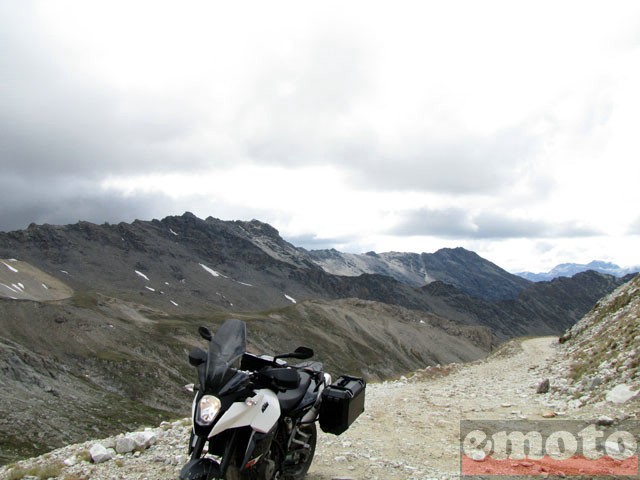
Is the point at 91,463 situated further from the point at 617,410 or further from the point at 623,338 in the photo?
the point at 623,338

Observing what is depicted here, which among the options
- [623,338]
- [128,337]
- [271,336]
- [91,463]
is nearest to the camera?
[91,463]

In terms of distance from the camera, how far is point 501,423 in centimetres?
1241

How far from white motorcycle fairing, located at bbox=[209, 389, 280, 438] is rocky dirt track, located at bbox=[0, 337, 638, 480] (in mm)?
2547

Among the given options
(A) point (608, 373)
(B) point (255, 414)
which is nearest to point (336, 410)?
(B) point (255, 414)

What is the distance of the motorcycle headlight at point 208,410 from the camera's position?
5.60 meters

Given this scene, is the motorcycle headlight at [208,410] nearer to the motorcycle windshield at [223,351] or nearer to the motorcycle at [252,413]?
the motorcycle at [252,413]

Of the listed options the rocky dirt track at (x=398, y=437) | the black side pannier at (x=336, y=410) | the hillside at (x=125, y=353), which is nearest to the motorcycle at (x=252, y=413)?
the black side pannier at (x=336, y=410)

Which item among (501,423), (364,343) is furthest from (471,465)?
(364,343)

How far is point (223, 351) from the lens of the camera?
610 centimetres

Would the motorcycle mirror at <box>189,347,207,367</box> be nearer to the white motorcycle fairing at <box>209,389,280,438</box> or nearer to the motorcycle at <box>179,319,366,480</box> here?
the motorcycle at <box>179,319,366,480</box>

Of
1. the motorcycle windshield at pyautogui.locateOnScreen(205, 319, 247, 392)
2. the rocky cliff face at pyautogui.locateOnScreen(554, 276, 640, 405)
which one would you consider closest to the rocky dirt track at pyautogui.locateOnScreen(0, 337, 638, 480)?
the rocky cliff face at pyautogui.locateOnScreen(554, 276, 640, 405)

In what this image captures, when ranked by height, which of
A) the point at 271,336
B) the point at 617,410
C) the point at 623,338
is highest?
the point at 271,336

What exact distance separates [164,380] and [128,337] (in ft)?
68.1

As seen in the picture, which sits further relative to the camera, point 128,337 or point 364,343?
point 364,343
